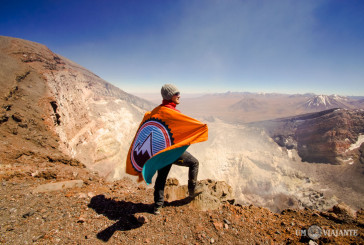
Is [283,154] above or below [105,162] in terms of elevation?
above

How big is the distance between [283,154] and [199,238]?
41.1 m

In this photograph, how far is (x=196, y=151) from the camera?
35500 mm

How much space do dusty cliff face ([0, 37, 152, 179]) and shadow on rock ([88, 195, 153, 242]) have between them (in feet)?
17.1

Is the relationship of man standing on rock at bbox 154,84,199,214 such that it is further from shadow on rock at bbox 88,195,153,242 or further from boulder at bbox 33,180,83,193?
boulder at bbox 33,180,83,193

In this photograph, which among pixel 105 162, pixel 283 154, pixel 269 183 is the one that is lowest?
pixel 269 183

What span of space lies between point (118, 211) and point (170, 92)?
2.29 metres

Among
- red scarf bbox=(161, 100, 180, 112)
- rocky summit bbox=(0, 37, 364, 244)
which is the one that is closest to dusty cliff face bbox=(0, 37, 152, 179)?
rocky summit bbox=(0, 37, 364, 244)

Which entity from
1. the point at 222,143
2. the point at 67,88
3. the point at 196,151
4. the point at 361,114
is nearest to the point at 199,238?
the point at 67,88

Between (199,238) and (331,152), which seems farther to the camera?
(331,152)

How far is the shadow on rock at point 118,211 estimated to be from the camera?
6.92ft

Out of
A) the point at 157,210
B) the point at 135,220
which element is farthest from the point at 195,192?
the point at 135,220

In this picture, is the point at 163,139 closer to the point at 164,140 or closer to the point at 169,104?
the point at 164,140

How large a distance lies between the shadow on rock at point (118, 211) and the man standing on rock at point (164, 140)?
390mm

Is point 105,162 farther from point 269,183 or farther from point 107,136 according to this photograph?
point 269,183
